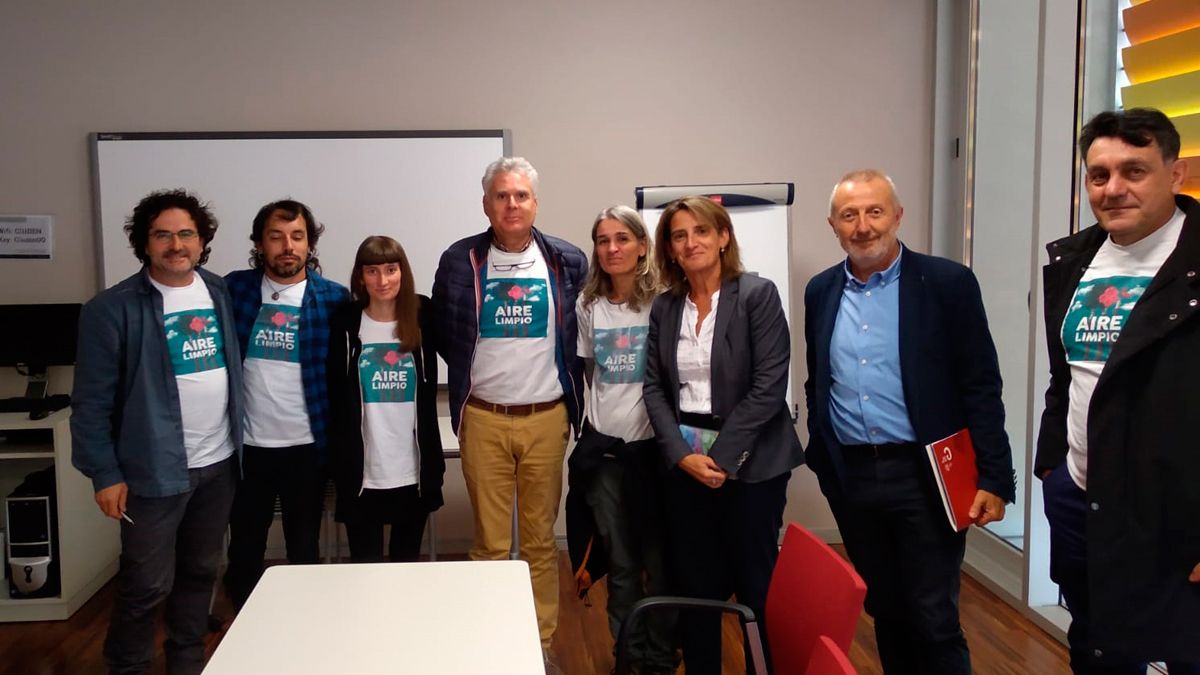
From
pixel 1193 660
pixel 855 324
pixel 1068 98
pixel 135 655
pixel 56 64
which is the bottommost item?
pixel 135 655

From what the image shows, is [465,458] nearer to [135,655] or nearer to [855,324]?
[135,655]

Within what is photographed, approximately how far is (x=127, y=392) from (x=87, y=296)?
2.02 metres

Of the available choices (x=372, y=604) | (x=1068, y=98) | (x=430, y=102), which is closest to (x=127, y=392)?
(x=372, y=604)

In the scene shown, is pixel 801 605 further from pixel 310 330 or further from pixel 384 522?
pixel 310 330

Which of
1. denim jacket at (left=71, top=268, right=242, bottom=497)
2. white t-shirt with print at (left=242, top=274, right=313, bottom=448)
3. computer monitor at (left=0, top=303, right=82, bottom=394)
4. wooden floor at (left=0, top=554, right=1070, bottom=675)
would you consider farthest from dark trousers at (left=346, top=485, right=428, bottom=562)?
computer monitor at (left=0, top=303, right=82, bottom=394)

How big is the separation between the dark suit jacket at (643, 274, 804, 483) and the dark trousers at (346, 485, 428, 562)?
87cm

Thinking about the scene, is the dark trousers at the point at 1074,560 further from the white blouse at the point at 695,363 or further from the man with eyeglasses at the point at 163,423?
the man with eyeglasses at the point at 163,423

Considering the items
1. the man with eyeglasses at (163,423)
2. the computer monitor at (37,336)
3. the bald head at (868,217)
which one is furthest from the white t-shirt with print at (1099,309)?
the computer monitor at (37,336)

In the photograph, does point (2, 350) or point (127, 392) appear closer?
point (127, 392)

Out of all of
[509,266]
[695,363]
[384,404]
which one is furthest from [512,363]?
[695,363]

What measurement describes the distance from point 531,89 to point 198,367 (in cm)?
230

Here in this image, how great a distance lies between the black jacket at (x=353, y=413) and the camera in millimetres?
2605

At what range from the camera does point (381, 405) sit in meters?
2.61

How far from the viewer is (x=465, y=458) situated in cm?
276
